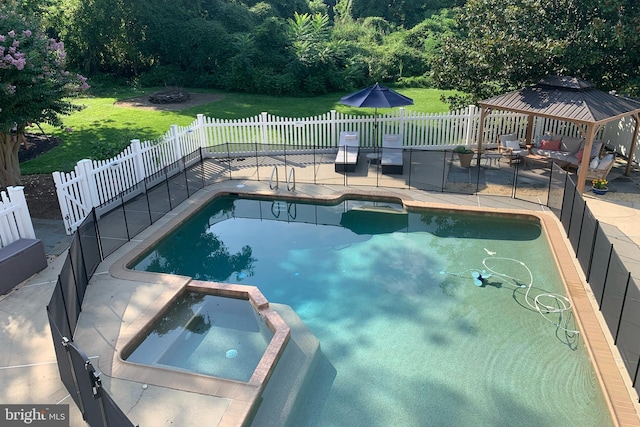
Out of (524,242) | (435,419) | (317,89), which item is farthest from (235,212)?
(317,89)

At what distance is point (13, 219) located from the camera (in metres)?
9.83

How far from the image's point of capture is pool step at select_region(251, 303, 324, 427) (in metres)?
6.64

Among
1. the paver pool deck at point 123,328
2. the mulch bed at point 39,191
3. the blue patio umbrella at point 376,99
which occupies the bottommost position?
the paver pool deck at point 123,328

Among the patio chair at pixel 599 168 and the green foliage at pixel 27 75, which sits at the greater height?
the green foliage at pixel 27 75

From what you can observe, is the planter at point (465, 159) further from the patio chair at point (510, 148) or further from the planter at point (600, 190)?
the planter at point (600, 190)

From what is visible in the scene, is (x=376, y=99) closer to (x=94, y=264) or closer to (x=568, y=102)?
(x=568, y=102)

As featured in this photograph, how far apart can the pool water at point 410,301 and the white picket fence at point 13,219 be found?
7.78ft

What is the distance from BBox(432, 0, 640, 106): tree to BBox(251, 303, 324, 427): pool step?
1110 cm

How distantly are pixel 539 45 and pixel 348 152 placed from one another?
21.2 feet

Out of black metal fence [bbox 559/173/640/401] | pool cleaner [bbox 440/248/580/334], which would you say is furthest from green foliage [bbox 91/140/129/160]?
black metal fence [bbox 559/173/640/401]

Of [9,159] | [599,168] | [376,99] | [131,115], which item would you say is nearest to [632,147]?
[599,168]

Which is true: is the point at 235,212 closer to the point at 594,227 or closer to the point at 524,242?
the point at 524,242

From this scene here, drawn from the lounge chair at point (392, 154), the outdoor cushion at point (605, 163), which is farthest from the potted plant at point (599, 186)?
the lounge chair at point (392, 154)

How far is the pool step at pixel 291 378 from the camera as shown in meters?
6.64
